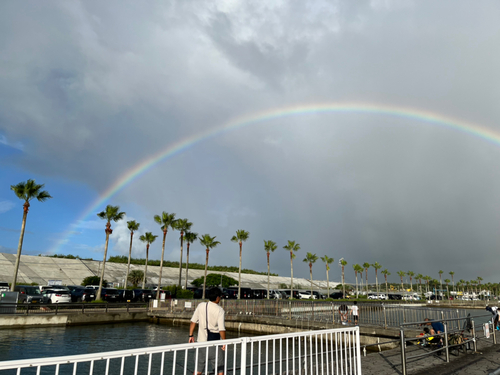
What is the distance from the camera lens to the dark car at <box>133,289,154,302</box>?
137 feet

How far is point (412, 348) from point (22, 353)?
17498 mm

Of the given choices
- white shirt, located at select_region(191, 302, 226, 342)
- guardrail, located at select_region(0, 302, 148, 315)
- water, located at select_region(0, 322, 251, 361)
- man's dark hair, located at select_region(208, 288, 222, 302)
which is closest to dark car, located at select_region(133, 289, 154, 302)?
guardrail, located at select_region(0, 302, 148, 315)

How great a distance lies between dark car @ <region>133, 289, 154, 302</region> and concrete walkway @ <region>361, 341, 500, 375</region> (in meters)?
35.7

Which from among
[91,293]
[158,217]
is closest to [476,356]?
[91,293]

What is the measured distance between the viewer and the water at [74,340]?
16.9 m

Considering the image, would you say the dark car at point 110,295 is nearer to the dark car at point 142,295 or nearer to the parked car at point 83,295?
the parked car at point 83,295

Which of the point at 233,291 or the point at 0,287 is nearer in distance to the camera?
the point at 0,287

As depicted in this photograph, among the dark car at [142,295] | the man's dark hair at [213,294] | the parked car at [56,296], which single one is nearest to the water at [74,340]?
the parked car at [56,296]

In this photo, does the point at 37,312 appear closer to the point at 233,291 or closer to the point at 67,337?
the point at 67,337

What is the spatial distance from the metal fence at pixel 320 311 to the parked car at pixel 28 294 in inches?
463

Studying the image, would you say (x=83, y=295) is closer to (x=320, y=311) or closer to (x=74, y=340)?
(x=74, y=340)

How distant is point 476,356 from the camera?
11.2 m

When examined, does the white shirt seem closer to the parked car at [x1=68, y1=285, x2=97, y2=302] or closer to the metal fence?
the metal fence

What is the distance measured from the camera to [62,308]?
30.9 metres
